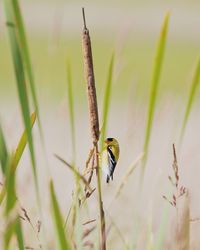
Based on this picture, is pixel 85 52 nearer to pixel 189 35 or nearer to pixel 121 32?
pixel 121 32

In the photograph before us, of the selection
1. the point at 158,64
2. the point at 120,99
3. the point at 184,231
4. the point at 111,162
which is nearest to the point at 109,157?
the point at 111,162

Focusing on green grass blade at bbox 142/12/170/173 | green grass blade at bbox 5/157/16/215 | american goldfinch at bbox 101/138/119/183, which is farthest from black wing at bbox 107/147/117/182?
green grass blade at bbox 5/157/16/215

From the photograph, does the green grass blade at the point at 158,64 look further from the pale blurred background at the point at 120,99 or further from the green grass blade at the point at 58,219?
the green grass blade at the point at 58,219

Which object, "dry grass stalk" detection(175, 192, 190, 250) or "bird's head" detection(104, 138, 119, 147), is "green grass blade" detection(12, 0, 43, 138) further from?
"dry grass stalk" detection(175, 192, 190, 250)

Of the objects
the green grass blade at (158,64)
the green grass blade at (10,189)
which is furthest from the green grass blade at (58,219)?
the green grass blade at (158,64)

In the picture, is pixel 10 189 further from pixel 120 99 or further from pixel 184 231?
pixel 120 99

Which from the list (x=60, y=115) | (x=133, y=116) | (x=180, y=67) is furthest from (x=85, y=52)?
(x=180, y=67)

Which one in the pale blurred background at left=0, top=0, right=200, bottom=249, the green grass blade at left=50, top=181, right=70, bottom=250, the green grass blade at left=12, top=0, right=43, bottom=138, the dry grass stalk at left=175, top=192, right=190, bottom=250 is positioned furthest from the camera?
the pale blurred background at left=0, top=0, right=200, bottom=249
